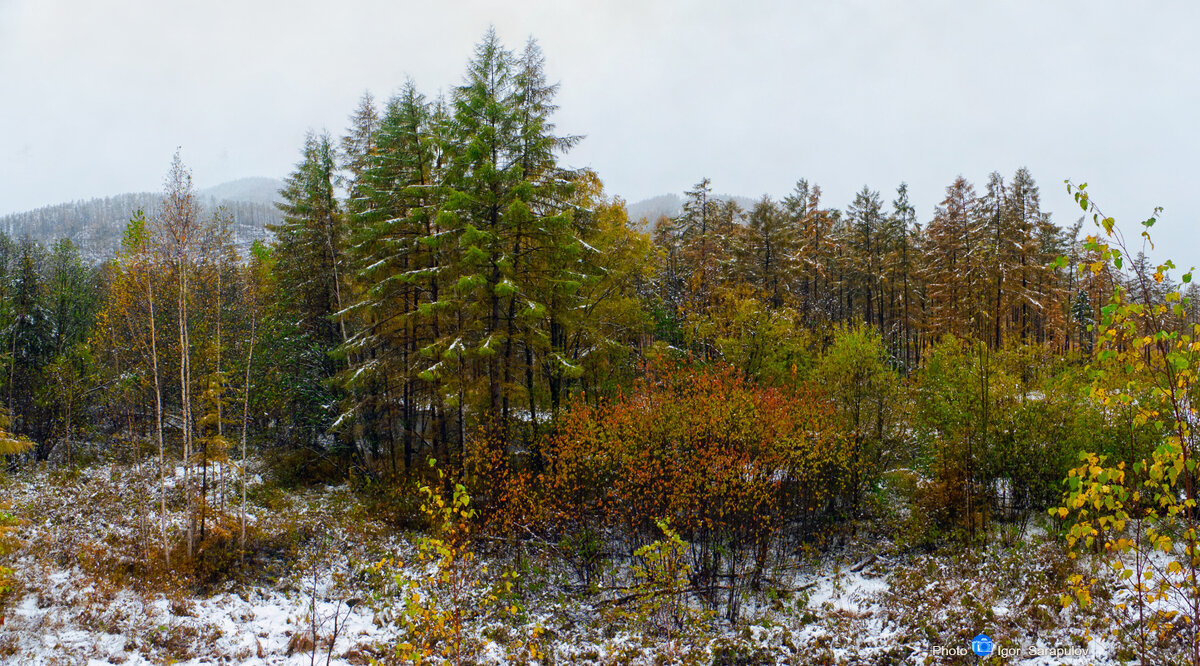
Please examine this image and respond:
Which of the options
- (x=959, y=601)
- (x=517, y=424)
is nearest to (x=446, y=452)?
(x=517, y=424)

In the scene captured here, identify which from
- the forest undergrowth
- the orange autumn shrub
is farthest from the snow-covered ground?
the orange autumn shrub

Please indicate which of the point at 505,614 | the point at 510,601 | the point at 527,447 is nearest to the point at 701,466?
the point at 510,601

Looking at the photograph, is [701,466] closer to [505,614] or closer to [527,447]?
[505,614]

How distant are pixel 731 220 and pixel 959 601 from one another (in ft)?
93.6

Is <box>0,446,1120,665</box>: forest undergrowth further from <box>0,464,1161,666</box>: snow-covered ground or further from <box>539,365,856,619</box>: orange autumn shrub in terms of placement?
<box>539,365,856,619</box>: orange autumn shrub

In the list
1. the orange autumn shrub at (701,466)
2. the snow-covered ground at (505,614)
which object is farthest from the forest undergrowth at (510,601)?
the orange autumn shrub at (701,466)

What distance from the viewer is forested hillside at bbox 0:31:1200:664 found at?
1154 cm

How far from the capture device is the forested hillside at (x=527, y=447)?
37.9ft

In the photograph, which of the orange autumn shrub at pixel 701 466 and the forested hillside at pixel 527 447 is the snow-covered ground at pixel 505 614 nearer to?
the forested hillside at pixel 527 447

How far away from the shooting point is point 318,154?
20.3 meters

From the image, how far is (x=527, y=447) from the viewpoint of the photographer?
17469mm

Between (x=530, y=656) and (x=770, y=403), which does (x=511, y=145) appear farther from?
(x=530, y=656)

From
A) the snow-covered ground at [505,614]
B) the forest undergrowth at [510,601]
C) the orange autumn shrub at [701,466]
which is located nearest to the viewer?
the snow-covered ground at [505,614]

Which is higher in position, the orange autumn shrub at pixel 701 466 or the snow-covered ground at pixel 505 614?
the orange autumn shrub at pixel 701 466
